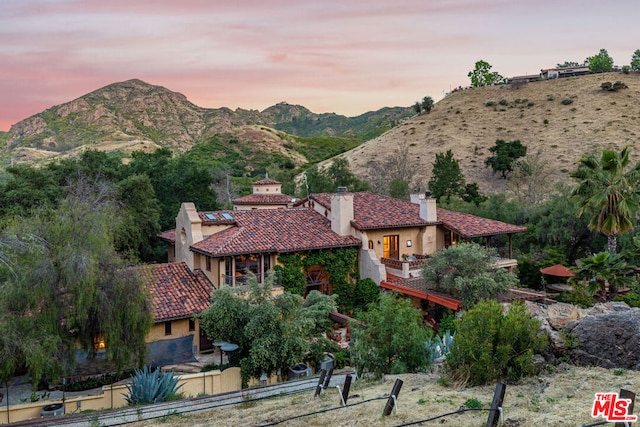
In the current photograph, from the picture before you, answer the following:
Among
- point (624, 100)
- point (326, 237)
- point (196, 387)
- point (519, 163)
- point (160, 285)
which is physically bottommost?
point (196, 387)

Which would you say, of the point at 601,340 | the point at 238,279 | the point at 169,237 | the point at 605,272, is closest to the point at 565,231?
the point at 605,272

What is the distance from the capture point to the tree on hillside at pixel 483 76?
109m

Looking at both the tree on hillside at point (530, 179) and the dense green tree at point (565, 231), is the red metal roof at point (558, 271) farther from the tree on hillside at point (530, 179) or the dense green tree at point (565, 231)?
the tree on hillside at point (530, 179)

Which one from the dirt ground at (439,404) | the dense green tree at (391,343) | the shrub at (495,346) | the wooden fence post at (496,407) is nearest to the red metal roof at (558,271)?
the dense green tree at (391,343)

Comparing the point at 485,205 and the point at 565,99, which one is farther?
the point at 565,99

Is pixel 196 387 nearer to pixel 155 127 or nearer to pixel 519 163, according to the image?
pixel 519 163

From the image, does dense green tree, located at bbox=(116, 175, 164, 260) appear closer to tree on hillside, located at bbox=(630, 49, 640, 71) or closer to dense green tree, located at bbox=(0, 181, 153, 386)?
dense green tree, located at bbox=(0, 181, 153, 386)

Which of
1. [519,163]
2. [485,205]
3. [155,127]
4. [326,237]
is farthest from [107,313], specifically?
[155,127]

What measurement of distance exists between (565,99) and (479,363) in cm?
9260

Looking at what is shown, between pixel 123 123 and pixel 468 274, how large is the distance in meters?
145

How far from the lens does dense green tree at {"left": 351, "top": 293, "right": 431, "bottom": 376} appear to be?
13742 millimetres

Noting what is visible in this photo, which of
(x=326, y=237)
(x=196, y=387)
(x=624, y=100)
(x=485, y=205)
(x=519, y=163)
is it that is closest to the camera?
(x=196, y=387)

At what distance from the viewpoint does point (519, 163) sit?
68438 mm

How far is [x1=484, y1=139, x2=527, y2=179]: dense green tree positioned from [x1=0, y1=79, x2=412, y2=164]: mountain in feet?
228
